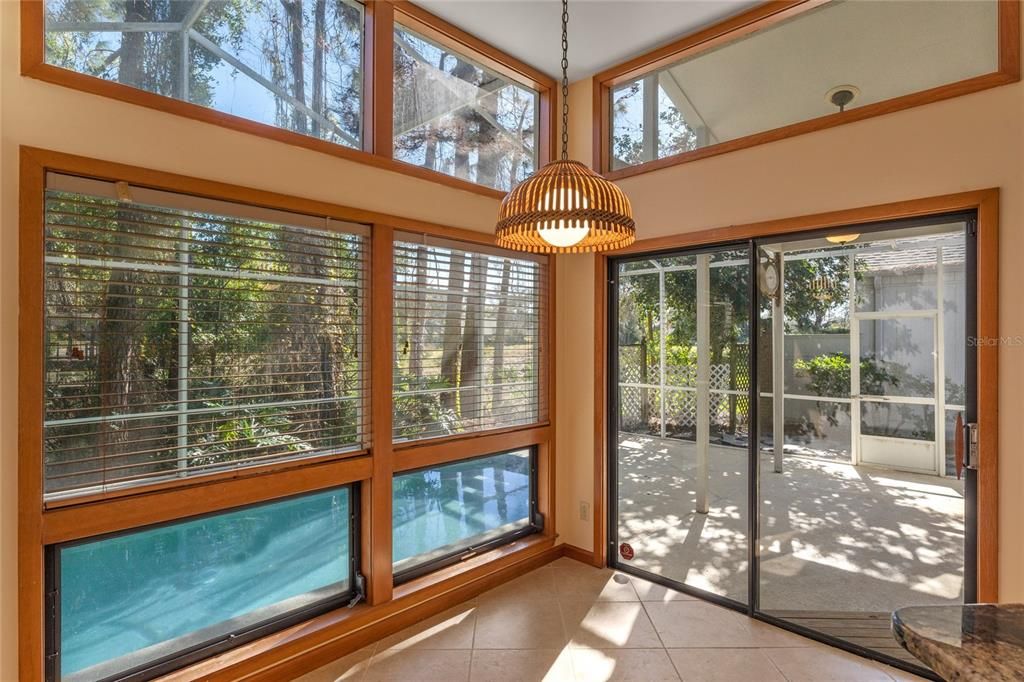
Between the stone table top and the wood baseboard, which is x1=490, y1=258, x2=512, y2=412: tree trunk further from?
the stone table top

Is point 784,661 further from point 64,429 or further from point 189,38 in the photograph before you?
point 189,38

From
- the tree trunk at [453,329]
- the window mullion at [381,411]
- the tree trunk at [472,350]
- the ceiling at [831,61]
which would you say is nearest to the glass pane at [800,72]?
the ceiling at [831,61]

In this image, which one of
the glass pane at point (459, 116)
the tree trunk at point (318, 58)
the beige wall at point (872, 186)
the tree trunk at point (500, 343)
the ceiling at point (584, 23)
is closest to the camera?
the beige wall at point (872, 186)

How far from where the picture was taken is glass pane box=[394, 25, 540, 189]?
2.68 m

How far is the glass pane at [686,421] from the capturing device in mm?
2795

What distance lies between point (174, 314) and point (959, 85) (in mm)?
3376

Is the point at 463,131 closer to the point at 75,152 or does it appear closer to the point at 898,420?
the point at 75,152

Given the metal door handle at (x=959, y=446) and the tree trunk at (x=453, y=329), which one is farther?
the tree trunk at (x=453, y=329)

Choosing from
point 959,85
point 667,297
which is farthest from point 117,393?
point 959,85

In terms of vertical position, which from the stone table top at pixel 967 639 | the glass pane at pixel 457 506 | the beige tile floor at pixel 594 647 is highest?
the stone table top at pixel 967 639

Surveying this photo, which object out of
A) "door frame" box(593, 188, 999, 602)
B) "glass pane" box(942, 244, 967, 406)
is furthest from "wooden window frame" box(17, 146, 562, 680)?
"glass pane" box(942, 244, 967, 406)

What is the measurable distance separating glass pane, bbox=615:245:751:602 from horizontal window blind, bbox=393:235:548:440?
2.05ft

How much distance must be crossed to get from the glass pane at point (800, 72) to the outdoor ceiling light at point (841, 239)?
615mm

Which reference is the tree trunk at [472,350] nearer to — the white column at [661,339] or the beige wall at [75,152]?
the beige wall at [75,152]
